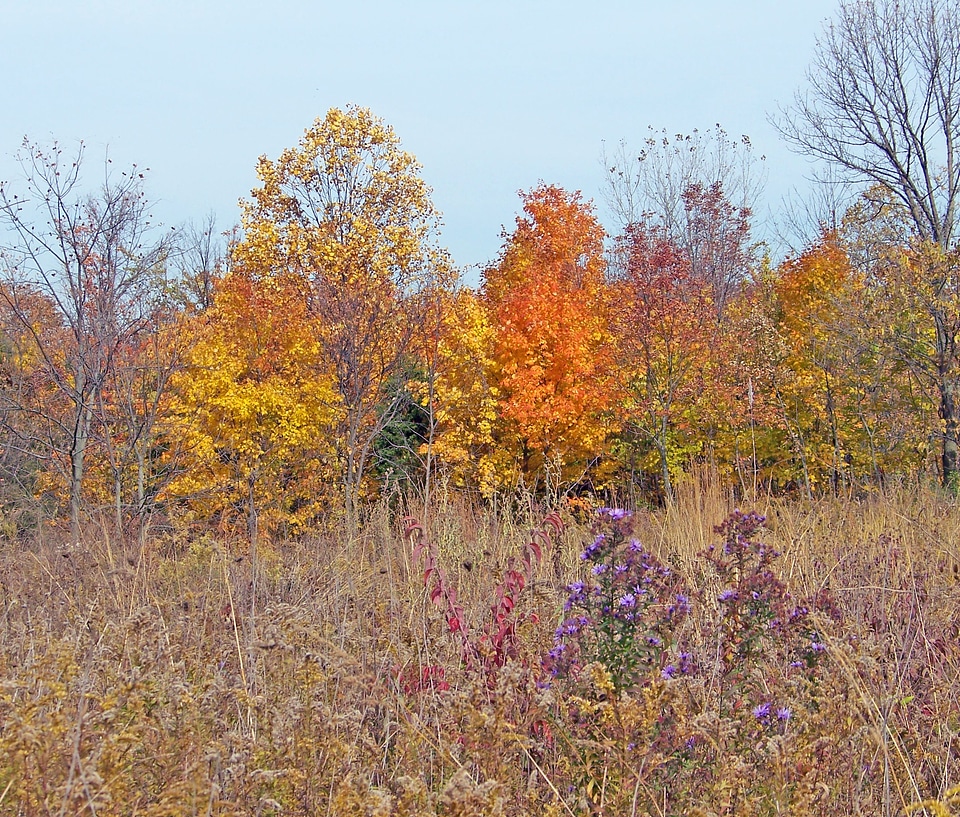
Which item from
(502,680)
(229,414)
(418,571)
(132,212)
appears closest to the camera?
(502,680)

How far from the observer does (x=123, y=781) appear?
2006 millimetres

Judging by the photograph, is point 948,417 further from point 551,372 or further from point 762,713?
point 762,713

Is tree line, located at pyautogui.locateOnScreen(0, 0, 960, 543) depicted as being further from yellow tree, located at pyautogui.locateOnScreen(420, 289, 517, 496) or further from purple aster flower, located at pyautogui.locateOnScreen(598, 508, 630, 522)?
purple aster flower, located at pyautogui.locateOnScreen(598, 508, 630, 522)

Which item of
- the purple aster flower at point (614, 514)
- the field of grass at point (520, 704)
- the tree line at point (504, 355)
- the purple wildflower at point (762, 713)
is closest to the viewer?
the field of grass at point (520, 704)

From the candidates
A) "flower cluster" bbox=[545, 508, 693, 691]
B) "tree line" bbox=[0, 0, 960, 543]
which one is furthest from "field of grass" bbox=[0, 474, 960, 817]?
"tree line" bbox=[0, 0, 960, 543]

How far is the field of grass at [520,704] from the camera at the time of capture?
1.99 meters

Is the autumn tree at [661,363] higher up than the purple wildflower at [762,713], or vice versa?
the autumn tree at [661,363]

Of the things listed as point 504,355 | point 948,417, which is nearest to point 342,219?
point 504,355

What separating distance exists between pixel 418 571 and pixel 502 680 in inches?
84.8

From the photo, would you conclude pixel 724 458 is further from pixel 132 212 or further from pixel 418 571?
pixel 418 571

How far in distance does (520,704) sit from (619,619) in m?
0.45

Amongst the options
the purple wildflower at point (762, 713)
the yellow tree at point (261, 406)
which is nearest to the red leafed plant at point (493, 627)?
the purple wildflower at point (762, 713)

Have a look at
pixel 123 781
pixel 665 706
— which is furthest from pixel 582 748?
pixel 123 781

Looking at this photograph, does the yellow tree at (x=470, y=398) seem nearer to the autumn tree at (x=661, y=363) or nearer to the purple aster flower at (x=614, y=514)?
the autumn tree at (x=661, y=363)
